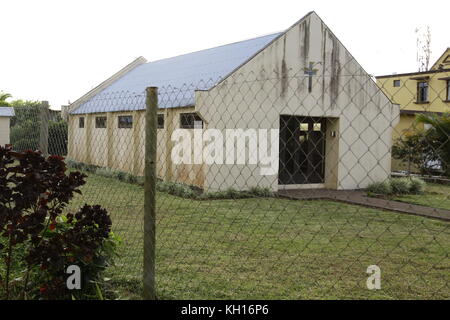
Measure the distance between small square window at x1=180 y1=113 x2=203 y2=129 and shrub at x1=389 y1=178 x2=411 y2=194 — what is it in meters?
7.37

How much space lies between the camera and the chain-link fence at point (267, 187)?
5.62 metres

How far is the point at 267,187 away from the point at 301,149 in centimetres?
264

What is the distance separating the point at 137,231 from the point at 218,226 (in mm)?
1697

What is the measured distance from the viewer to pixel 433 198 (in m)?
15.7

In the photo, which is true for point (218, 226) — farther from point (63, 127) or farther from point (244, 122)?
point (63, 127)

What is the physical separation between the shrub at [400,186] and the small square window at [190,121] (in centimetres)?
737

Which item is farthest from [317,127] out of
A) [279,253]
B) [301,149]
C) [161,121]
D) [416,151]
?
[279,253]

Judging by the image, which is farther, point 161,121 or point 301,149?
point 161,121

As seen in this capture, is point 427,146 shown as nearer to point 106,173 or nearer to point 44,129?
point 106,173

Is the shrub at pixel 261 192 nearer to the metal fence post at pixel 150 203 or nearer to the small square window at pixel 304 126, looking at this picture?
the small square window at pixel 304 126

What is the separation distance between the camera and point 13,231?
13.4ft

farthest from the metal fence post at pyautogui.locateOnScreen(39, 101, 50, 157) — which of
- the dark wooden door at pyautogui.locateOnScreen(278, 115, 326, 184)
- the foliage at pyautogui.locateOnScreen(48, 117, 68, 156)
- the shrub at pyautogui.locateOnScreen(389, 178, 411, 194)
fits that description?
the foliage at pyautogui.locateOnScreen(48, 117, 68, 156)

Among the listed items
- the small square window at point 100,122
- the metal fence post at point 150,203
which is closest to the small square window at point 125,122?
the small square window at point 100,122
